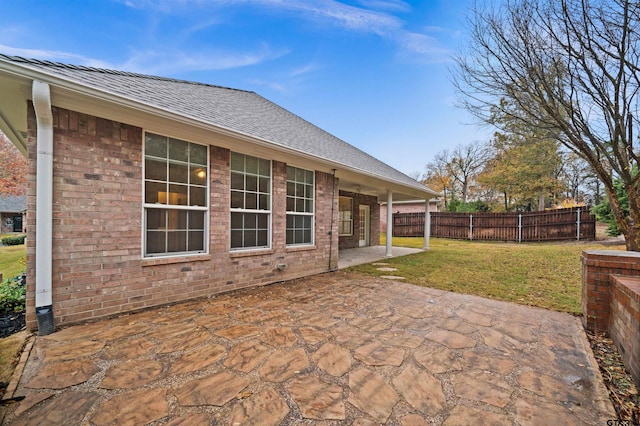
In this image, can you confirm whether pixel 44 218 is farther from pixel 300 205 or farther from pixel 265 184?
pixel 300 205

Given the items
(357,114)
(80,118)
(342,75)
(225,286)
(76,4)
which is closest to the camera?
(80,118)

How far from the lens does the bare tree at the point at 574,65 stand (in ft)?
16.7

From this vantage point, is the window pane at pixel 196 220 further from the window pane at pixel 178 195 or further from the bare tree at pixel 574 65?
the bare tree at pixel 574 65

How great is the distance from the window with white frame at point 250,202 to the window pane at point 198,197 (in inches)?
22.3

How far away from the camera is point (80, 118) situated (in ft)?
11.3

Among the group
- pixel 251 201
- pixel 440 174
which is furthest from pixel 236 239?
pixel 440 174

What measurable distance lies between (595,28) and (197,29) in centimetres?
1167

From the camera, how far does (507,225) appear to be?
55.1 feet

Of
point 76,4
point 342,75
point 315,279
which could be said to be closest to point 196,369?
point 315,279

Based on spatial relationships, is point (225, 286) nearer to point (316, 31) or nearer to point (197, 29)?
point (197, 29)

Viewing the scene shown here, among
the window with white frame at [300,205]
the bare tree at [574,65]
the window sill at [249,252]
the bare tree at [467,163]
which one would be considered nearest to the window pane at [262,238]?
the window sill at [249,252]

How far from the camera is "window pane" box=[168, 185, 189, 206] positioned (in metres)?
4.26

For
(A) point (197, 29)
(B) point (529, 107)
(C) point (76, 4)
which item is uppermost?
(A) point (197, 29)

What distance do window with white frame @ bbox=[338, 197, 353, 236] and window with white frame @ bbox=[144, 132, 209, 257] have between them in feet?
25.9
